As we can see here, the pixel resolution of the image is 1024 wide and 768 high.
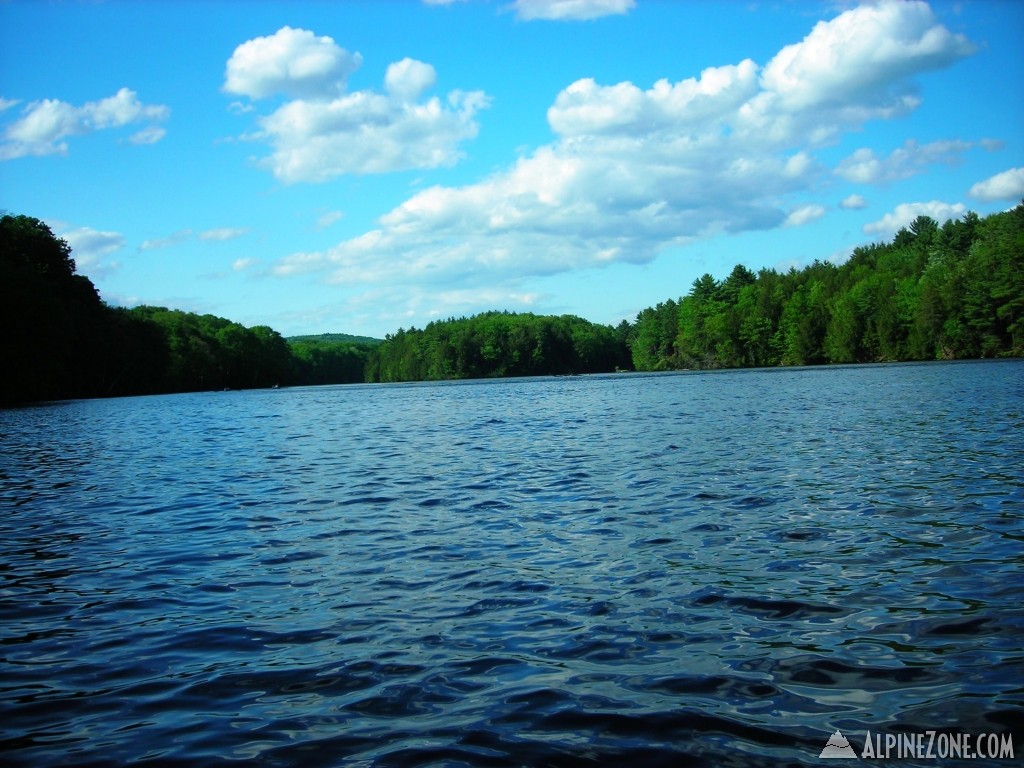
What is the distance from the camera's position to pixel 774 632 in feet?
25.8

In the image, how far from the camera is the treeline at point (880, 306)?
11569 cm

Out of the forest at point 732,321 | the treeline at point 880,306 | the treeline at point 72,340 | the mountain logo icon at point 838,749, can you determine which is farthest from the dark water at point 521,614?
the treeline at point 880,306

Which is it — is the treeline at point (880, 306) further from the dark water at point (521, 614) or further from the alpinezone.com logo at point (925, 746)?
the alpinezone.com logo at point (925, 746)

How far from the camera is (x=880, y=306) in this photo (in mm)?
137500

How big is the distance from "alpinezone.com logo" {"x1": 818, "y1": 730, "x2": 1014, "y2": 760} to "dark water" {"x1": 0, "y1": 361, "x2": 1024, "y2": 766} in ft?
0.34

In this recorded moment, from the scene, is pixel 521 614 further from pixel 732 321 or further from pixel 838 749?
pixel 732 321

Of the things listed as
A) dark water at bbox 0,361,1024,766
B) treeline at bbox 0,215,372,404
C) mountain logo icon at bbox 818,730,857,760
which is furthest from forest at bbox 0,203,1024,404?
mountain logo icon at bbox 818,730,857,760

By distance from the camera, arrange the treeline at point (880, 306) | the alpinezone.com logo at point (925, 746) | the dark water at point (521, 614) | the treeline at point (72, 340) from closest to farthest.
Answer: the alpinezone.com logo at point (925, 746)
the dark water at point (521, 614)
the treeline at point (72, 340)
the treeline at point (880, 306)

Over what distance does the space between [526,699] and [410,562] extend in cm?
508

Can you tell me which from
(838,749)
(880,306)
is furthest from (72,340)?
(880,306)

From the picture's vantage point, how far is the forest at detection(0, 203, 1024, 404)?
83.8 metres

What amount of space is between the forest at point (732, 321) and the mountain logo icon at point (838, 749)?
274ft

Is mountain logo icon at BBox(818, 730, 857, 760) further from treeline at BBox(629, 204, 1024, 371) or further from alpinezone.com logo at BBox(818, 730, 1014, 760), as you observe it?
treeline at BBox(629, 204, 1024, 371)

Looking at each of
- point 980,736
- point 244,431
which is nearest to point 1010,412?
point 980,736
